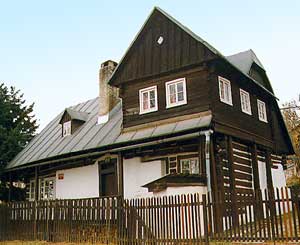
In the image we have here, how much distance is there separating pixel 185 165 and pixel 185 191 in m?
2.69

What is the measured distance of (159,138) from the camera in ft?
53.2

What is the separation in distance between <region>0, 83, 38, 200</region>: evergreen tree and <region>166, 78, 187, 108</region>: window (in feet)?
42.1

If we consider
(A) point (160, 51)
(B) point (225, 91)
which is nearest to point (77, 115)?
(A) point (160, 51)

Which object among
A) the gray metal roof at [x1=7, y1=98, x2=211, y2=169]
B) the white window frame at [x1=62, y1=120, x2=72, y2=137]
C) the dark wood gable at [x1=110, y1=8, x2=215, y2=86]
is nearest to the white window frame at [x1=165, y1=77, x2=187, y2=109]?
the dark wood gable at [x1=110, y1=8, x2=215, y2=86]

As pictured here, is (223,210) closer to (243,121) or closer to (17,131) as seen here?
(243,121)

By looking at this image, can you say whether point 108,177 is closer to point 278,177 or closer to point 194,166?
point 194,166

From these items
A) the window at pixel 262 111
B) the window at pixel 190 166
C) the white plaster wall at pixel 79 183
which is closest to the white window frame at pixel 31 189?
the white plaster wall at pixel 79 183

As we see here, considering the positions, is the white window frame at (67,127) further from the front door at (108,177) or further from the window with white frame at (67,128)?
the front door at (108,177)

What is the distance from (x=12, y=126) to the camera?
2653 cm

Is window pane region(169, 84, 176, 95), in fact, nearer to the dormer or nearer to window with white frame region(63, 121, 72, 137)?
the dormer

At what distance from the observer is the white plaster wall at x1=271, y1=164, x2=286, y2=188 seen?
70.9 ft

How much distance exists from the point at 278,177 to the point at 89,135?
1114 cm

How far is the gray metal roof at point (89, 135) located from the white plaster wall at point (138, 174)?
150 cm

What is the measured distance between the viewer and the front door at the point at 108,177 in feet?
63.2
